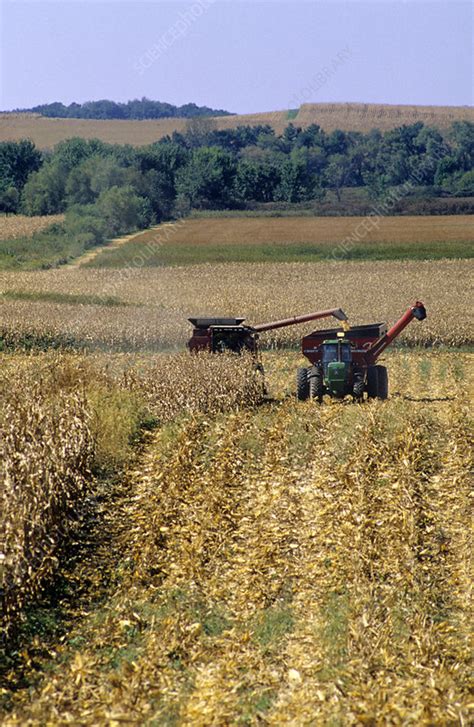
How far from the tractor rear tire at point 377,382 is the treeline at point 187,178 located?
3595 centimetres

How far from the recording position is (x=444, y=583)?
396 inches

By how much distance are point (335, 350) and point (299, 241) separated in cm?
4047

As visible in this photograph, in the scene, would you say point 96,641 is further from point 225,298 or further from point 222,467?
point 225,298

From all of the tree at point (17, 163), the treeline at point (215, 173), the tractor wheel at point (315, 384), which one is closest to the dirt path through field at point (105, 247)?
the treeline at point (215, 173)

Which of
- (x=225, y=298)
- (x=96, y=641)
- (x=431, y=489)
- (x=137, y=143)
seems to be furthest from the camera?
(x=137, y=143)

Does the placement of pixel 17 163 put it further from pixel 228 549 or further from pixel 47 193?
pixel 228 549

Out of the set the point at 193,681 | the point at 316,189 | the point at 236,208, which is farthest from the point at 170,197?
the point at 193,681

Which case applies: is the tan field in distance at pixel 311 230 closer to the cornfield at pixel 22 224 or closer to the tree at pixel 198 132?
the cornfield at pixel 22 224

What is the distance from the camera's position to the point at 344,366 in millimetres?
18188

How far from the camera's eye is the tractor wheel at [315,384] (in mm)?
18359

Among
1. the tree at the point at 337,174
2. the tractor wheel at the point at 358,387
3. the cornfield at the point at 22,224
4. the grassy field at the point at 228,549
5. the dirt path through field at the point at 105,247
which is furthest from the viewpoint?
the tree at the point at 337,174

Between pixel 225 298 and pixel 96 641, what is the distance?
987 inches

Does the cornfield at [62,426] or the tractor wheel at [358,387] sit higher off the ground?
the cornfield at [62,426]

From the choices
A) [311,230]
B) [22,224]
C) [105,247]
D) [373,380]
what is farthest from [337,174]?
[373,380]
